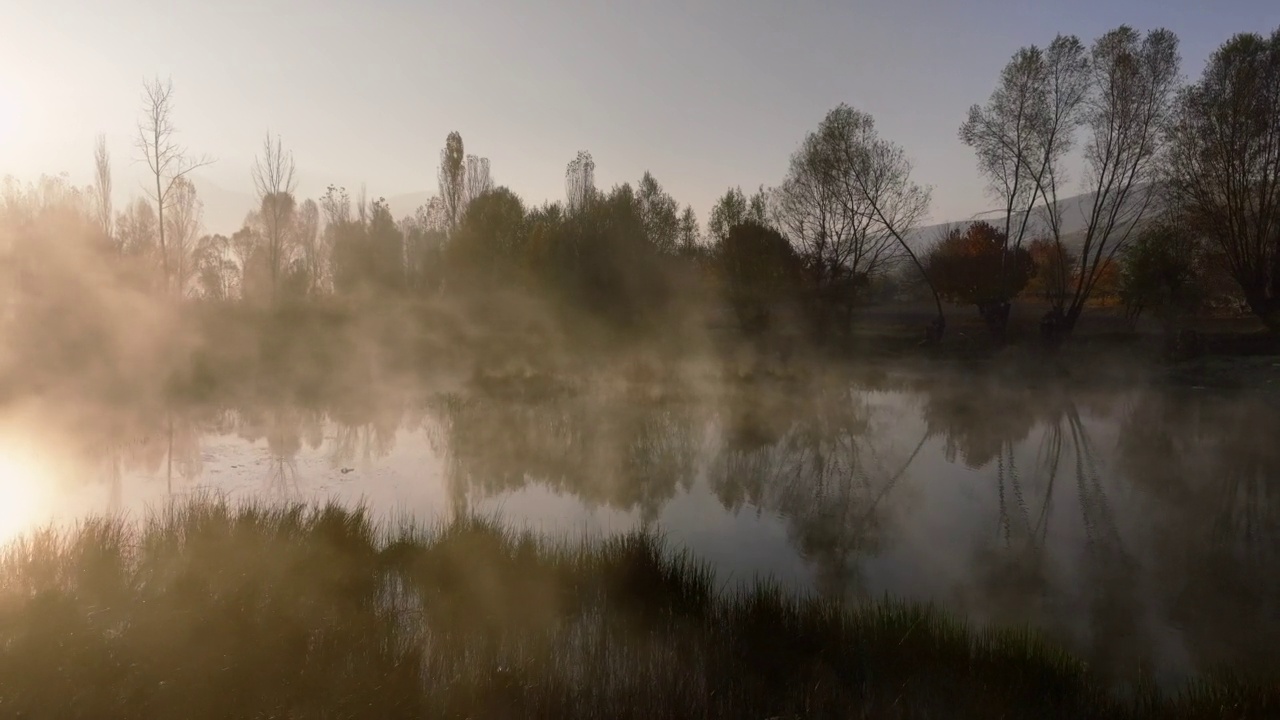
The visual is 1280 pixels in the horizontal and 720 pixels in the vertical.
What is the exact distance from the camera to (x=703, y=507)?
8.88 meters

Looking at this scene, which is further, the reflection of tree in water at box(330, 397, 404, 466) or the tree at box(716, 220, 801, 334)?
the tree at box(716, 220, 801, 334)

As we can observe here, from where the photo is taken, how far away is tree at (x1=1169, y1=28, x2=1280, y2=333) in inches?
832

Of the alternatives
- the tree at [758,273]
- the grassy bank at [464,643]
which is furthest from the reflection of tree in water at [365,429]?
the tree at [758,273]

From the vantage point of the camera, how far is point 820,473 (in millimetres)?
10867

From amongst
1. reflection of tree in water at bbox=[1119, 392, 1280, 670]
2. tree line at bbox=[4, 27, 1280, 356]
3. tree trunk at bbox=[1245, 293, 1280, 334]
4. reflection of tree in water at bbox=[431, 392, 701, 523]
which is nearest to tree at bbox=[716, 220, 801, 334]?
tree line at bbox=[4, 27, 1280, 356]

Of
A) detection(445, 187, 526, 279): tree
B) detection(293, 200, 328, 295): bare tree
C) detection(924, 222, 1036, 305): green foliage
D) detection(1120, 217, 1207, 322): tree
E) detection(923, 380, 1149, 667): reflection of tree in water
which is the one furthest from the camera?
detection(293, 200, 328, 295): bare tree

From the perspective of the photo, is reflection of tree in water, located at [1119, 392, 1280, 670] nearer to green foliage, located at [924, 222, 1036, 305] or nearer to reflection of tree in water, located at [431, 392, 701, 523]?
reflection of tree in water, located at [431, 392, 701, 523]

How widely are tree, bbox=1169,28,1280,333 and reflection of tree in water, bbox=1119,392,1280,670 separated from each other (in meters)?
8.66

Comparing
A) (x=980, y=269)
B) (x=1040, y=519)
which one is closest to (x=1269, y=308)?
(x=980, y=269)

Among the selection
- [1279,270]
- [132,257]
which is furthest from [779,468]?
[132,257]

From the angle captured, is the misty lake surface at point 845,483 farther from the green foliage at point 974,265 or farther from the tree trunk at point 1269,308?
the green foliage at point 974,265

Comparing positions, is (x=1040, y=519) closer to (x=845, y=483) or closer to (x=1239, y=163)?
(x=845, y=483)

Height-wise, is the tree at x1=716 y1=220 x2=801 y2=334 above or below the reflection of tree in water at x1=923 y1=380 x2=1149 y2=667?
A: above

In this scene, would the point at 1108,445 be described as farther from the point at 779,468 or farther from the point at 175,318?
the point at 175,318
